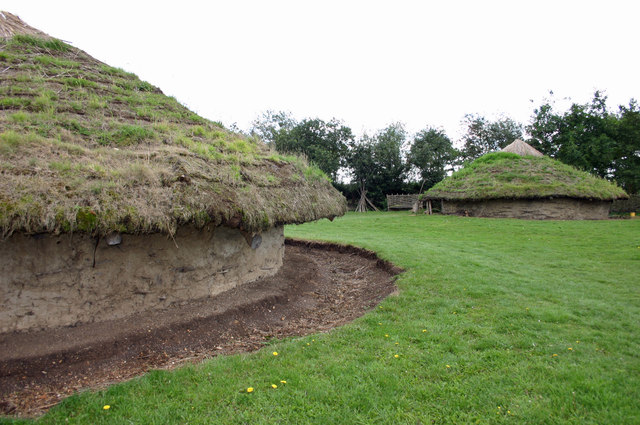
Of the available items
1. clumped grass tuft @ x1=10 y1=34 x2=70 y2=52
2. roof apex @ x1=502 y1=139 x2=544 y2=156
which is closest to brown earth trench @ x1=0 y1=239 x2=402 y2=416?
clumped grass tuft @ x1=10 y1=34 x2=70 y2=52

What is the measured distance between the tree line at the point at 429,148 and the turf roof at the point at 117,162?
2540cm

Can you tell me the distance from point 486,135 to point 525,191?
94.5ft

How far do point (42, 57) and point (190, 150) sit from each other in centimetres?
419

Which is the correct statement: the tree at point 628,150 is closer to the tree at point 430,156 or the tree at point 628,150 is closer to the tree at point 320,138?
the tree at point 430,156

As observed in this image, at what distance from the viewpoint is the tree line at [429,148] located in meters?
29.3

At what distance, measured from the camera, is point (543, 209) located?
1825 cm

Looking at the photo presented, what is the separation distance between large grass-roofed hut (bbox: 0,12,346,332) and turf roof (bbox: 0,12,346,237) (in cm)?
2

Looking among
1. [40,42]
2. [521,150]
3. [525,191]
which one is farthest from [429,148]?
[40,42]

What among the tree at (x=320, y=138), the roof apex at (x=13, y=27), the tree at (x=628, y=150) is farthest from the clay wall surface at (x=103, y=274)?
the tree at (x=628, y=150)

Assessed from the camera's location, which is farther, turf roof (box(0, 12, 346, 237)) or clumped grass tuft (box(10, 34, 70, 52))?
clumped grass tuft (box(10, 34, 70, 52))

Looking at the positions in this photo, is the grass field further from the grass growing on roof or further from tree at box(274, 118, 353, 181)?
tree at box(274, 118, 353, 181)

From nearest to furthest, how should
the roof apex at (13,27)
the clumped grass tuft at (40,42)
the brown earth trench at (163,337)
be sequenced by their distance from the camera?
the brown earth trench at (163,337) → the clumped grass tuft at (40,42) → the roof apex at (13,27)

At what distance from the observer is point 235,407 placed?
3.06m

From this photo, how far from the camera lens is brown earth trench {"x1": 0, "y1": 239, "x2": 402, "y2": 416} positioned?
11.4ft
